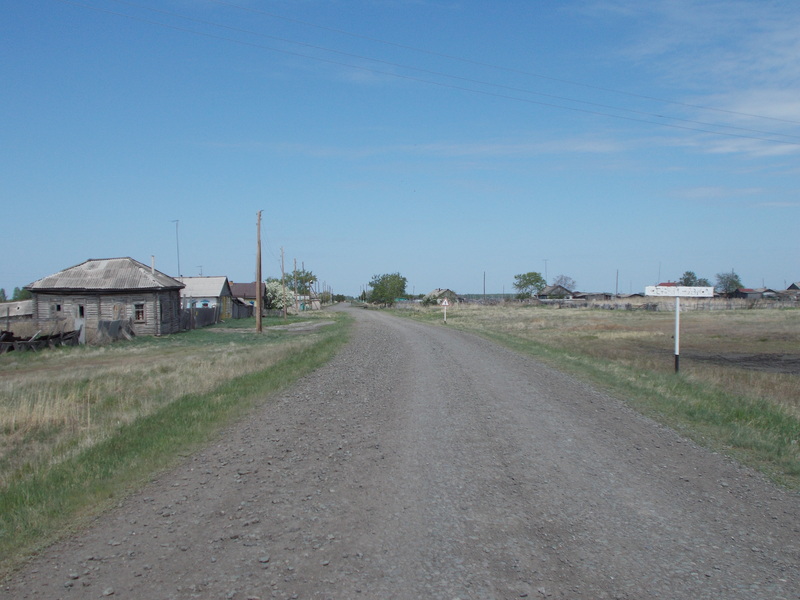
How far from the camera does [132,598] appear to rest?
12.5ft

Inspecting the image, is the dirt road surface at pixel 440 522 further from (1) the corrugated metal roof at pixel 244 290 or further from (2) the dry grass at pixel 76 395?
(1) the corrugated metal roof at pixel 244 290

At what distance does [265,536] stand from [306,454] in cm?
238

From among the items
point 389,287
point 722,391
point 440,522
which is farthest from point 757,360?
point 389,287

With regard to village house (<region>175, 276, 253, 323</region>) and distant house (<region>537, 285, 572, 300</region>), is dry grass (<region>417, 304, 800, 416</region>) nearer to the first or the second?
village house (<region>175, 276, 253, 323</region>)

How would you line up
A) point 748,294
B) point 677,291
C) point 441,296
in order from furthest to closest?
point 441,296 → point 748,294 → point 677,291

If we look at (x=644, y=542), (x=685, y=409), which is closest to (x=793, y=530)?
(x=644, y=542)

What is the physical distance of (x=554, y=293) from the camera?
152250mm

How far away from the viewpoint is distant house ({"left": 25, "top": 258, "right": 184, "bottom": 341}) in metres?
40.4

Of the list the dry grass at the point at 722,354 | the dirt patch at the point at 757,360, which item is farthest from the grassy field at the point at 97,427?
the dirt patch at the point at 757,360

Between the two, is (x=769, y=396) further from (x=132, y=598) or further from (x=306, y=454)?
(x=132, y=598)

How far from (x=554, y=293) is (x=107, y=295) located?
125263 millimetres

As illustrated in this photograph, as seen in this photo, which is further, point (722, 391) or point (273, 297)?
point (273, 297)

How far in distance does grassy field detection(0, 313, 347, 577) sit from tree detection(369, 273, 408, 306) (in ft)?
358

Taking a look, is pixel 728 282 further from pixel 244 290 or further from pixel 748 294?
pixel 244 290
